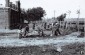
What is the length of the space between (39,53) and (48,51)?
0.67 meters

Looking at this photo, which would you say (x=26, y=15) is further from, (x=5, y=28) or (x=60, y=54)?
(x=60, y=54)

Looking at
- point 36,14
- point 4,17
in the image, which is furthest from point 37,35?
point 36,14

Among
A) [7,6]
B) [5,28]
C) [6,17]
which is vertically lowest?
[5,28]

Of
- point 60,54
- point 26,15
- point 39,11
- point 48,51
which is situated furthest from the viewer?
point 26,15

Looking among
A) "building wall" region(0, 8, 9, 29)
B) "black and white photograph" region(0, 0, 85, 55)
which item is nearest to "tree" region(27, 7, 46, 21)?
"black and white photograph" region(0, 0, 85, 55)

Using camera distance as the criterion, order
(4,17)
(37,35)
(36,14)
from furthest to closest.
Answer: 1. (36,14)
2. (4,17)
3. (37,35)

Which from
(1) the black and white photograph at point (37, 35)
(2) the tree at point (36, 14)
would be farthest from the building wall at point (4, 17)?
(2) the tree at point (36, 14)

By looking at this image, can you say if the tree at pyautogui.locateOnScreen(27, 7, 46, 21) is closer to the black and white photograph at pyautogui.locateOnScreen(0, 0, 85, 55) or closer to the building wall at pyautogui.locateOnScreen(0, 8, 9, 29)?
the black and white photograph at pyautogui.locateOnScreen(0, 0, 85, 55)

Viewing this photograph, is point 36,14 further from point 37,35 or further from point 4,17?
point 37,35

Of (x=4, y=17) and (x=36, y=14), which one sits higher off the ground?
(x=36, y=14)

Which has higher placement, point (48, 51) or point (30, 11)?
point (30, 11)

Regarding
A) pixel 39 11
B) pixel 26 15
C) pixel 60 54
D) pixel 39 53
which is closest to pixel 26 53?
pixel 39 53

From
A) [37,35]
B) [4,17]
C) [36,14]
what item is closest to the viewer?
[37,35]

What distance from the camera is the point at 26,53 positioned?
381 inches
